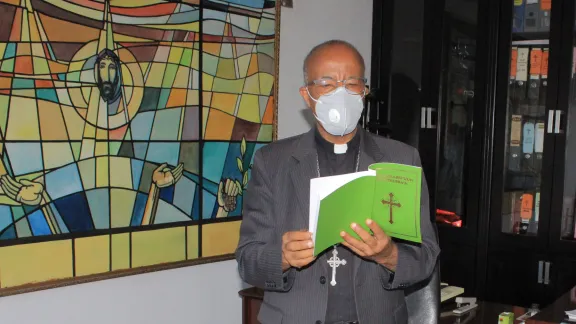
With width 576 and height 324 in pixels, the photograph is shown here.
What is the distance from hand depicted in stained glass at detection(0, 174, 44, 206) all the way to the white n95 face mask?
1.30 metres

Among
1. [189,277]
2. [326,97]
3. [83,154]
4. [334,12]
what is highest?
[334,12]

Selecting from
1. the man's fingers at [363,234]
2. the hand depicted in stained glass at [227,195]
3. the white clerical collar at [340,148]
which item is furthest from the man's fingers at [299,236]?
the hand depicted in stained glass at [227,195]

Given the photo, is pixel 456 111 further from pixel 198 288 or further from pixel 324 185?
pixel 324 185

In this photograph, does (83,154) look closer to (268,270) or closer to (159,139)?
(159,139)

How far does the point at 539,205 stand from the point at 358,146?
2296 mm

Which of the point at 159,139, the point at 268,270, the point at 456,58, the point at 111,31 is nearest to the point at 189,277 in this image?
the point at 159,139

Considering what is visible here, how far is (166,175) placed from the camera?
2.80 meters

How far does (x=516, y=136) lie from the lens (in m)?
3.65

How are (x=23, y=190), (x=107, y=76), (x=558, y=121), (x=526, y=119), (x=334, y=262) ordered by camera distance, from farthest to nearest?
(x=526, y=119)
(x=558, y=121)
(x=107, y=76)
(x=23, y=190)
(x=334, y=262)

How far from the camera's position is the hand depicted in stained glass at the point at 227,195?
10.1 feet

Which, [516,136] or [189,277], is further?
[516,136]

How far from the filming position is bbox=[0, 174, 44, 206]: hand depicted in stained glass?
7.37 feet

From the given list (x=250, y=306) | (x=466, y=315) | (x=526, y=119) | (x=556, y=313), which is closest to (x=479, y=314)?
(x=466, y=315)

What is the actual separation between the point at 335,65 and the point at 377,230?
49cm
